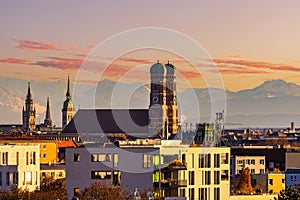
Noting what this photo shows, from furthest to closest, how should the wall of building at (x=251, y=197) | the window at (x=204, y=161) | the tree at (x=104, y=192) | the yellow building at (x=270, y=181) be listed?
1. the yellow building at (x=270, y=181)
2. the wall of building at (x=251, y=197)
3. the window at (x=204, y=161)
4. the tree at (x=104, y=192)

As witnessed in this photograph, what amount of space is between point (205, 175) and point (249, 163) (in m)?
50.7

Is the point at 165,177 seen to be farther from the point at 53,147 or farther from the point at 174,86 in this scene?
the point at 174,86

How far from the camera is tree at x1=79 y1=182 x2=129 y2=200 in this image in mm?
64750

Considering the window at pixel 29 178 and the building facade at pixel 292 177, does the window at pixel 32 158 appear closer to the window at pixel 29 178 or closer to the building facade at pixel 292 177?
the window at pixel 29 178

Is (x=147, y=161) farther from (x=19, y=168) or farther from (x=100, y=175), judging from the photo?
(x=19, y=168)

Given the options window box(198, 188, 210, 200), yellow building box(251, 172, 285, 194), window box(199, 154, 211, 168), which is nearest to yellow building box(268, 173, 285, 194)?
yellow building box(251, 172, 285, 194)

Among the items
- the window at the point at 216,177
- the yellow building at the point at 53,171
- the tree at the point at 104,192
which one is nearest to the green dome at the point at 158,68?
the yellow building at the point at 53,171

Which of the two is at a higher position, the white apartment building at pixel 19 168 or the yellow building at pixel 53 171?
the white apartment building at pixel 19 168

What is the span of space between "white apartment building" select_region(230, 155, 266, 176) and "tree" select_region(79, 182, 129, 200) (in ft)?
177

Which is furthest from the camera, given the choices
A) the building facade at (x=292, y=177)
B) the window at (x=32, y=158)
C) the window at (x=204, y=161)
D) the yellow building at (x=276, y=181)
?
the building facade at (x=292, y=177)

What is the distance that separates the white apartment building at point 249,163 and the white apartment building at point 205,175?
43790mm

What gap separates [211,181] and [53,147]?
61.6 m

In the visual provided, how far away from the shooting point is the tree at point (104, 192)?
6475cm

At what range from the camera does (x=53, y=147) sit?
136 metres
